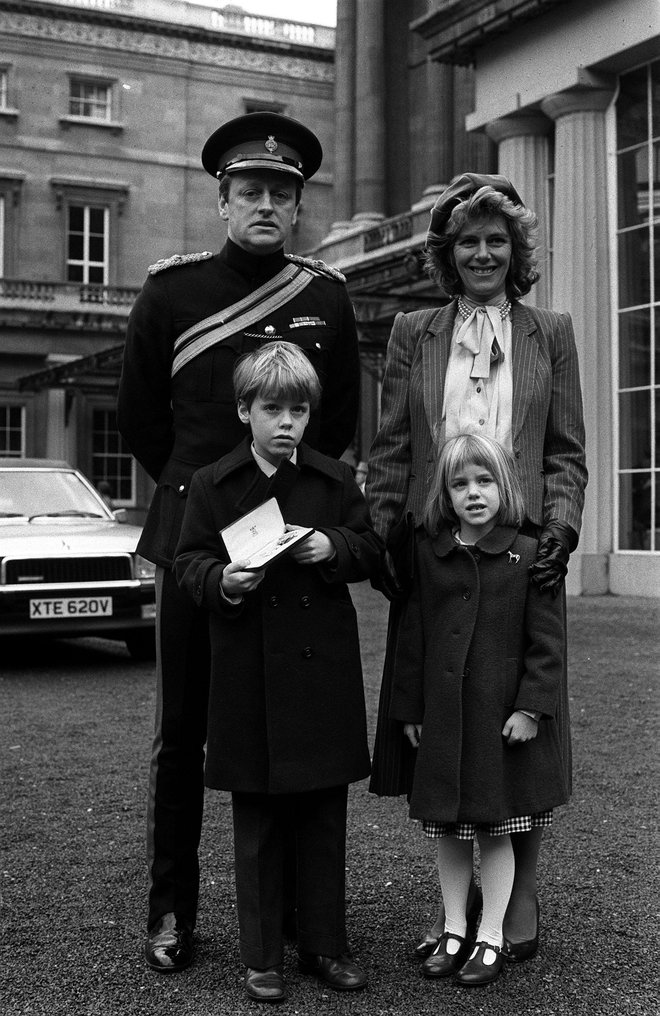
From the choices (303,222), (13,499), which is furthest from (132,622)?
(303,222)

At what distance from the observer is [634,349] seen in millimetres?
14758

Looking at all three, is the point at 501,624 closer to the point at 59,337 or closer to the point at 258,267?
the point at 258,267

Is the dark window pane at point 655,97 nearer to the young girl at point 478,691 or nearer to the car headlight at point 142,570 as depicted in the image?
the car headlight at point 142,570

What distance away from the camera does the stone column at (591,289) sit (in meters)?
14.7

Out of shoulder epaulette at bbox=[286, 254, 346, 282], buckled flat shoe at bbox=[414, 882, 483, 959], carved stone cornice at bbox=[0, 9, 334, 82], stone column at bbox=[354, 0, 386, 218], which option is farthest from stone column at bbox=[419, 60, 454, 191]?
buckled flat shoe at bbox=[414, 882, 483, 959]

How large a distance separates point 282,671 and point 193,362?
948 millimetres

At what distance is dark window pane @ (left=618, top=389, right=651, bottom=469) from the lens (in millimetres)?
14562

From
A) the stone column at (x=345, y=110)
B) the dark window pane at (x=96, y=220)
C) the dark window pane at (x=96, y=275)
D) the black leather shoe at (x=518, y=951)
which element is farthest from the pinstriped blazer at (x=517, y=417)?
the dark window pane at (x=96, y=220)

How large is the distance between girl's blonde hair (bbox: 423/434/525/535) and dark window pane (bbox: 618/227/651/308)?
11829 millimetres

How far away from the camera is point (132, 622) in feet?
31.3

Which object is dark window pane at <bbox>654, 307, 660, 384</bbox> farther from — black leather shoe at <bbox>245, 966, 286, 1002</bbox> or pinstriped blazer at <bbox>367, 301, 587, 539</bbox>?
black leather shoe at <bbox>245, 966, 286, 1002</bbox>

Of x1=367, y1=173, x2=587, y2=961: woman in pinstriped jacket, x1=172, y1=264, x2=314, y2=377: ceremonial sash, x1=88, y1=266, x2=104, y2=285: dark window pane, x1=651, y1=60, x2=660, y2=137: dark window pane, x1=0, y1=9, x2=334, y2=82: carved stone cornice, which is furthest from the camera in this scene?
x1=88, y1=266, x2=104, y2=285: dark window pane

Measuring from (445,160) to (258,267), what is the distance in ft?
83.3

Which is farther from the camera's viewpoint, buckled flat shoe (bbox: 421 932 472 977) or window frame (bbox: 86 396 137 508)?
window frame (bbox: 86 396 137 508)
